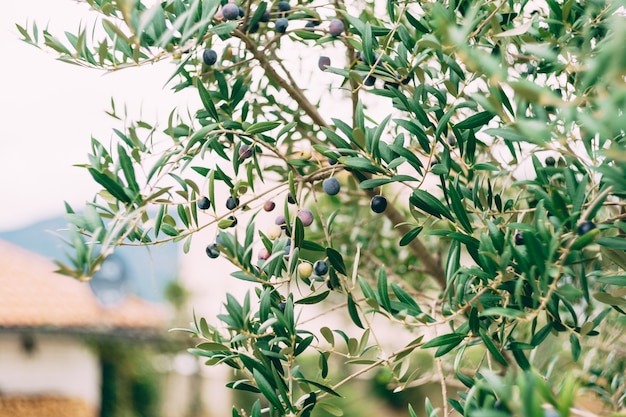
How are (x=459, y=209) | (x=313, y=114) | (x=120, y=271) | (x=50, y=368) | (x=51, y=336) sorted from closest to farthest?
(x=459, y=209) < (x=313, y=114) < (x=50, y=368) < (x=51, y=336) < (x=120, y=271)

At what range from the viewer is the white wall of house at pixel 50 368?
7633 millimetres

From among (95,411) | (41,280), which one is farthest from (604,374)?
(41,280)

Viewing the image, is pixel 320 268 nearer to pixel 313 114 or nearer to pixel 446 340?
pixel 446 340

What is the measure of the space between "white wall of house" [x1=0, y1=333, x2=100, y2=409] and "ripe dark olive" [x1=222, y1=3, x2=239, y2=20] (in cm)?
780

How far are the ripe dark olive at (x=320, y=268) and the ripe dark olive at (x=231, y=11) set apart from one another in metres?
0.45

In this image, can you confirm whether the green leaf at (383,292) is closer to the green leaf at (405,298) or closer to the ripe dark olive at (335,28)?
the green leaf at (405,298)

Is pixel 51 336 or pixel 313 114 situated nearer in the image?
pixel 313 114

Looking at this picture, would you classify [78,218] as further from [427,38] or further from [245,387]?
[427,38]

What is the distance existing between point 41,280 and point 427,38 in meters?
9.86

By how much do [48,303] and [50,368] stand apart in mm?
938

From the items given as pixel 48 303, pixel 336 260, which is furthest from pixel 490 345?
pixel 48 303

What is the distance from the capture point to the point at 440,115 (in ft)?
3.14

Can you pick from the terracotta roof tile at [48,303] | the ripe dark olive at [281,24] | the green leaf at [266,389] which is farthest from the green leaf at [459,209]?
the terracotta roof tile at [48,303]

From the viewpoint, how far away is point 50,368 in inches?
324
